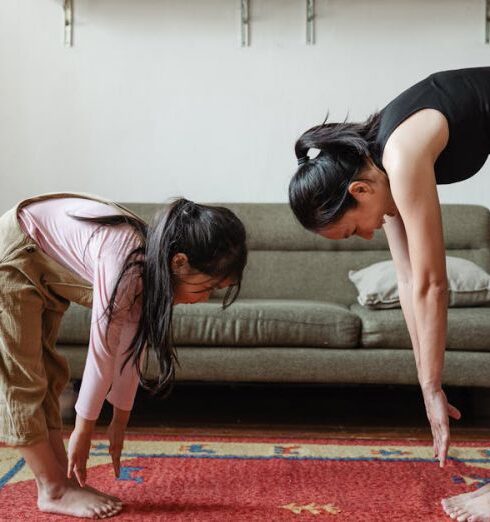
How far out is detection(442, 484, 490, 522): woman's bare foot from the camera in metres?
1.39

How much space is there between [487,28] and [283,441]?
2100 mm

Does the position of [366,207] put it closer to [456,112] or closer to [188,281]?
[456,112]

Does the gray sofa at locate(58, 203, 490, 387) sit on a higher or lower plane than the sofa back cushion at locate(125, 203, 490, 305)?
lower

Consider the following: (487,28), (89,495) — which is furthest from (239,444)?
(487,28)

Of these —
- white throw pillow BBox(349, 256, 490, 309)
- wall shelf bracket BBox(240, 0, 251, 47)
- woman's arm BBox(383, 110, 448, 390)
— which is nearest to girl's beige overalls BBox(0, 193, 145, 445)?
woman's arm BBox(383, 110, 448, 390)

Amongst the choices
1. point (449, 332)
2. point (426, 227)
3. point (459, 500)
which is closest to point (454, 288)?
point (449, 332)

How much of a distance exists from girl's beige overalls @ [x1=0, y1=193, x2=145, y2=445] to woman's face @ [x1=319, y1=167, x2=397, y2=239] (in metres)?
0.45

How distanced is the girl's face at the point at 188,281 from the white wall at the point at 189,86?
1.80 metres

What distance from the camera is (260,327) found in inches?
86.4

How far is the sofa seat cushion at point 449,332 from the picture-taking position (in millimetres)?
2184

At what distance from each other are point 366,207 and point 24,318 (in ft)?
2.35

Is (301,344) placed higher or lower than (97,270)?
lower

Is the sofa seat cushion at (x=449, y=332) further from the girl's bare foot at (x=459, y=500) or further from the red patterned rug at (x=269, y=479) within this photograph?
the girl's bare foot at (x=459, y=500)

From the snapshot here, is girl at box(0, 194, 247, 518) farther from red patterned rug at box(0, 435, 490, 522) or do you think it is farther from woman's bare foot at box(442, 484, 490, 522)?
woman's bare foot at box(442, 484, 490, 522)
